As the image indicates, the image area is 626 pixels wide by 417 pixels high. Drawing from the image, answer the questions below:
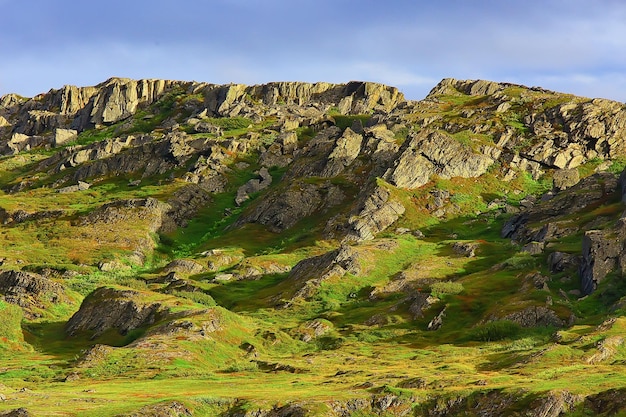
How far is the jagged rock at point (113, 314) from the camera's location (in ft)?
271

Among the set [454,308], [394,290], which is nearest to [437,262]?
[394,290]

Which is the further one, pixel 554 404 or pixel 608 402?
pixel 554 404

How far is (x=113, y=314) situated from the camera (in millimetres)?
85750

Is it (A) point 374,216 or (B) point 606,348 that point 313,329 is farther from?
(A) point 374,216

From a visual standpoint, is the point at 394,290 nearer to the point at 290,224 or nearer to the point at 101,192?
the point at 290,224

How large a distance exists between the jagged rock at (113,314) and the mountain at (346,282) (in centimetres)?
39

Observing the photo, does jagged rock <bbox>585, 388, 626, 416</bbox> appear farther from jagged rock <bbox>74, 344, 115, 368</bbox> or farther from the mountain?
jagged rock <bbox>74, 344, 115, 368</bbox>

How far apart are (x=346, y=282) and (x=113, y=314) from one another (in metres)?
36.5

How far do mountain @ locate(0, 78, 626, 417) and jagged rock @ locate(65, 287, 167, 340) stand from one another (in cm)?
39

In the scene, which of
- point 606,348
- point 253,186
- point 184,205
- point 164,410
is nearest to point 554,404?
point 606,348

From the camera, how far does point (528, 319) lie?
79.7m

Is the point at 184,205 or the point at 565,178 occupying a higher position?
the point at 565,178

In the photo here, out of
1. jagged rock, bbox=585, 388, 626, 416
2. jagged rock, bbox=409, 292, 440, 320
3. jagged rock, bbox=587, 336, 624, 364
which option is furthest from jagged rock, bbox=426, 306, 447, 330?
jagged rock, bbox=585, 388, 626, 416

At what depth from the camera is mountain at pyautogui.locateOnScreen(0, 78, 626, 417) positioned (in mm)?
51281
